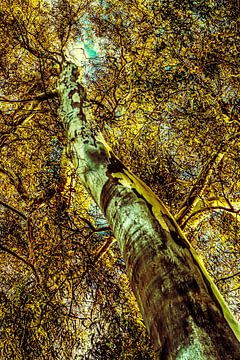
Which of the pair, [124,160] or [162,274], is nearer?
[162,274]

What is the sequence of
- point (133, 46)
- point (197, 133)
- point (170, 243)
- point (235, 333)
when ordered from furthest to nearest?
point (133, 46), point (197, 133), point (170, 243), point (235, 333)

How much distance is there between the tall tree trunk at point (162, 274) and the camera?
111cm

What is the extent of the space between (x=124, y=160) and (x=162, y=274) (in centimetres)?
396

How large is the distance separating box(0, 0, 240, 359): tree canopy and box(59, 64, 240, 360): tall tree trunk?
104 cm

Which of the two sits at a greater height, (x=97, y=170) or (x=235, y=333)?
(x=97, y=170)

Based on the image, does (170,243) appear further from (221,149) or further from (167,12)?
(167,12)

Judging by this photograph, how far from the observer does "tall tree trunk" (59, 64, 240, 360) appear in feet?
3.63

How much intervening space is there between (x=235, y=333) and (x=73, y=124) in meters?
2.25

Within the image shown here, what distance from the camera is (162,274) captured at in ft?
4.43

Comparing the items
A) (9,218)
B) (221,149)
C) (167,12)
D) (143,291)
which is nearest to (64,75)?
(167,12)

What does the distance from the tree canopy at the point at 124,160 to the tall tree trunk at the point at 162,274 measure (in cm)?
104

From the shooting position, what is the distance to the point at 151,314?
A: 1304 millimetres

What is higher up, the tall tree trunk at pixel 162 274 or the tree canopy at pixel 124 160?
the tree canopy at pixel 124 160

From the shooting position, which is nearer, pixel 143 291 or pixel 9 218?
pixel 143 291
